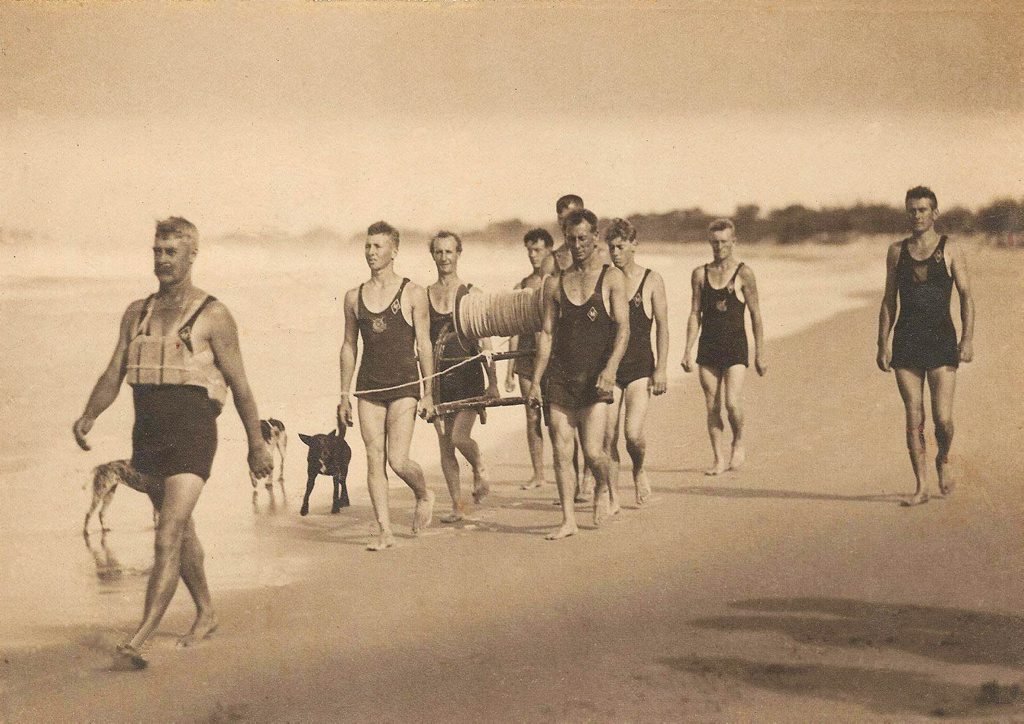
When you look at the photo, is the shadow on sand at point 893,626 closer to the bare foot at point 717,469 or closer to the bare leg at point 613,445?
the bare leg at point 613,445

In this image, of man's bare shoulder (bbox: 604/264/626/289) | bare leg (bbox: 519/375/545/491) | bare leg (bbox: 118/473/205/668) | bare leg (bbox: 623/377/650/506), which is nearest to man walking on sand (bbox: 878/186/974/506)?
bare leg (bbox: 623/377/650/506)

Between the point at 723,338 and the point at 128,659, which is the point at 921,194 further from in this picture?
the point at 128,659

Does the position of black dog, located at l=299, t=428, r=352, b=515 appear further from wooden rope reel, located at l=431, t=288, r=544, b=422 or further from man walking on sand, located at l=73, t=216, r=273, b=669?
man walking on sand, located at l=73, t=216, r=273, b=669

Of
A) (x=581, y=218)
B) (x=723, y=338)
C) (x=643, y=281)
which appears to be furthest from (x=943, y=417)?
(x=581, y=218)

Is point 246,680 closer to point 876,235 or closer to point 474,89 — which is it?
point 474,89

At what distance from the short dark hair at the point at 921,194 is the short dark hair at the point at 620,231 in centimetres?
146

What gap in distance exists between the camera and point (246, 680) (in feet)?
18.0

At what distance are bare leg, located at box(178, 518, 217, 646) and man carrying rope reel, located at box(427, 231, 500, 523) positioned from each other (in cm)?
160

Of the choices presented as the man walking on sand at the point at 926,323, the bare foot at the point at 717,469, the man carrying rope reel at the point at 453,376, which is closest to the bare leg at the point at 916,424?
the man walking on sand at the point at 926,323

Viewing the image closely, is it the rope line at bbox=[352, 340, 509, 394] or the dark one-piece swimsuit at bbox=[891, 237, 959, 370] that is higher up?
the dark one-piece swimsuit at bbox=[891, 237, 959, 370]

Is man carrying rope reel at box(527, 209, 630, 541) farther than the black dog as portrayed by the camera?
No

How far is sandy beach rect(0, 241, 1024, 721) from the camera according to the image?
Result: 5.47 m

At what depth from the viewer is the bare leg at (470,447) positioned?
7.01 meters

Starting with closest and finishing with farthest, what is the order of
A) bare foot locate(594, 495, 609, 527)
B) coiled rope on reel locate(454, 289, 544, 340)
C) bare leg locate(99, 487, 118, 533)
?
bare leg locate(99, 487, 118, 533) → bare foot locate(594, 495, 609, 527) → coiled rope on reel locate(454, 289, 544, 340)
